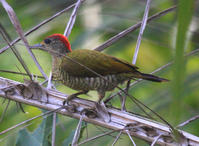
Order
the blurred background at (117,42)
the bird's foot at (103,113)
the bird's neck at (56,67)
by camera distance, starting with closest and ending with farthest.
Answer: the bird's foot at (103,113), the blurred background at (117,42), the bird's neck at (56,67)

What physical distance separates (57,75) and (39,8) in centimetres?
61

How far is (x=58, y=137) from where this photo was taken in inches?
71.2

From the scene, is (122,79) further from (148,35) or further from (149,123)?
(149,123)

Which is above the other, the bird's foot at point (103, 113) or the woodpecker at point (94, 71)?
the woodpecker at point (94, 71)

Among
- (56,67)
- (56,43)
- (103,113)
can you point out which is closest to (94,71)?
(56,67)

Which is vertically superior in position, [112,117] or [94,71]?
[94,71]

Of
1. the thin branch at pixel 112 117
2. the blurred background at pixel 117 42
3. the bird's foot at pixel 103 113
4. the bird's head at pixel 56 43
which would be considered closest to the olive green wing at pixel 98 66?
the blurred background at pixel 117 42

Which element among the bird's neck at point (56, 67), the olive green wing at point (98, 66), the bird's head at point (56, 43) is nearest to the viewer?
the olive green wing at point (98, 66)

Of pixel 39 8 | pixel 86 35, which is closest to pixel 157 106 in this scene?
pixel 86 35

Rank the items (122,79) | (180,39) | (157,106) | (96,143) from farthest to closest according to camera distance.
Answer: (122,79)
(157,106)
(96,143)
(180,39)

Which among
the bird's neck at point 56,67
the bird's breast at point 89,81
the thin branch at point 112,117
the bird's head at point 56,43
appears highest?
the bird's head at point 56,43

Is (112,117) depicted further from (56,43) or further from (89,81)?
(56,43)

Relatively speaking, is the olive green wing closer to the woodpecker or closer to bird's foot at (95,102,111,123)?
the woodpecker

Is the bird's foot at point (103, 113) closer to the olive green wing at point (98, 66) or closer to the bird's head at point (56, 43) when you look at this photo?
the olive green wing at point (98, 66)
